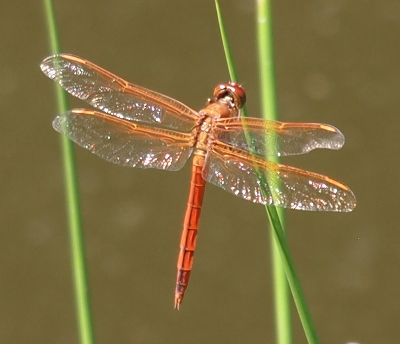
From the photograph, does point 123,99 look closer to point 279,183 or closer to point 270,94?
point 279,183

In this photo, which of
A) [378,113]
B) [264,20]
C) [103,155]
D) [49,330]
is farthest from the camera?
[378,113]

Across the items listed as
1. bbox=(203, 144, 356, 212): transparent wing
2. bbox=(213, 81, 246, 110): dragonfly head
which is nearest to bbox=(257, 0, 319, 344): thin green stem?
bbox=(203, 144, 356, 212): transparent wing

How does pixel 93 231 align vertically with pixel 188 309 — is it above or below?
above

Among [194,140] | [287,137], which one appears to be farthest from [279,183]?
[194,140]

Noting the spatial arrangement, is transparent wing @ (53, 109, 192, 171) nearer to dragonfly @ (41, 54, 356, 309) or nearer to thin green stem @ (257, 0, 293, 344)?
dragonfly @ (41, 54, 356, 309)

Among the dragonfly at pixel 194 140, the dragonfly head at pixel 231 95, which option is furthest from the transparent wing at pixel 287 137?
the dragonfly head at pixel 231 95

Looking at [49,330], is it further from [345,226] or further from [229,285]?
[345,226]

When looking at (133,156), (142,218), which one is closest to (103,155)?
(133,156)
